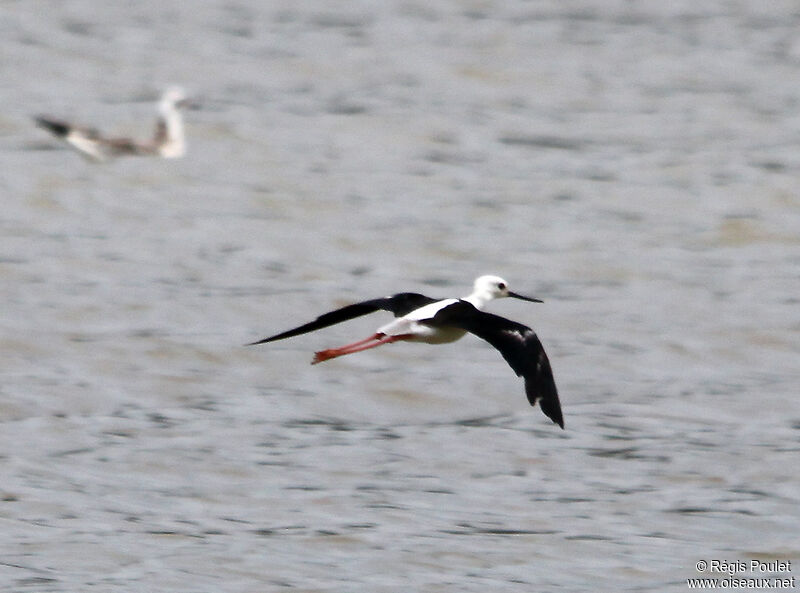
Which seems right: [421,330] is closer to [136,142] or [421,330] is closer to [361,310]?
[361,310]

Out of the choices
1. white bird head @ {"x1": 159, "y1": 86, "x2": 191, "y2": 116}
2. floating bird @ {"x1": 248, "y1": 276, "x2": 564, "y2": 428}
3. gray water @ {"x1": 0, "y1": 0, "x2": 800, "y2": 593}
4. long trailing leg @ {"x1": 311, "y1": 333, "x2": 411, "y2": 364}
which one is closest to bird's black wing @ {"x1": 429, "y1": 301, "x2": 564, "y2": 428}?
floating bird @ {"x1": 248, "y1": 276, "x2": 564, "y2": 428}

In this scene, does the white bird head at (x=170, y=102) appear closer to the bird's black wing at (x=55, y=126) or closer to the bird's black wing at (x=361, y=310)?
the bird's black wing at (x=55, y=126)

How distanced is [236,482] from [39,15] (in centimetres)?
1355

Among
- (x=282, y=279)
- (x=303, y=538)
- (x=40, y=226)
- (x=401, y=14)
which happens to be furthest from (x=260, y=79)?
(x=303, y=538)

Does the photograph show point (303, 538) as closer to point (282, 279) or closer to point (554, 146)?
point (282, 279)

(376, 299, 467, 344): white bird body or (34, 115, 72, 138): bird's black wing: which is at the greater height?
(34, 115, 72, 138): bird's black wing

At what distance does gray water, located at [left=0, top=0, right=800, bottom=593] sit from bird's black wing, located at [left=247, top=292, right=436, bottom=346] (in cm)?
119

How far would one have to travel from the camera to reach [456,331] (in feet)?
27.8

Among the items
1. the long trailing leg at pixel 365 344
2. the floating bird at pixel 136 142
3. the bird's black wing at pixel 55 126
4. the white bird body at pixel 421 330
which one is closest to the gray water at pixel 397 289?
the floating bird at pixel 136 142

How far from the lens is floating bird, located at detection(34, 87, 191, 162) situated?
650 inches

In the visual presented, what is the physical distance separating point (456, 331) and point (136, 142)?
920 cm

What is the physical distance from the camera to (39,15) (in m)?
22.3

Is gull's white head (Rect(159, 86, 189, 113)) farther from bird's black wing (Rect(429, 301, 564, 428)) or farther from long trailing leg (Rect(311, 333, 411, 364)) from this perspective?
bird's black wing (Rect(429, 301, 564, 428))

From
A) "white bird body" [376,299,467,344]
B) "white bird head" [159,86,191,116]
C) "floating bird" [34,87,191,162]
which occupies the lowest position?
"white bird body" [376,299,467,344]
